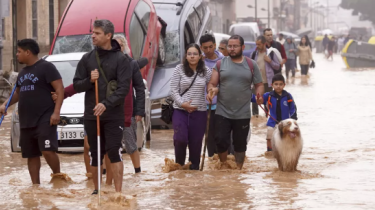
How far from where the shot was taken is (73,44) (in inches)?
618

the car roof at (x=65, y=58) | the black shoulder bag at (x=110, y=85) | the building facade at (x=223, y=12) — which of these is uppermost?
the building facade at (x=223, y=12)

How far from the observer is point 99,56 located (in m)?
8.08

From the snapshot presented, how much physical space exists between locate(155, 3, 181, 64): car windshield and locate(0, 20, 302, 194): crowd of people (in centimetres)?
757

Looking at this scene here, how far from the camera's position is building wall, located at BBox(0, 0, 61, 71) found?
28.6 meters

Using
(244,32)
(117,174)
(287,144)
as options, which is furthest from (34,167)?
(244,32)

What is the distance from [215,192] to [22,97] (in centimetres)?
215

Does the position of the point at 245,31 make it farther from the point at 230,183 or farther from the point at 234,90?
the point at 230,183

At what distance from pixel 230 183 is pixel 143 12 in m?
8.71

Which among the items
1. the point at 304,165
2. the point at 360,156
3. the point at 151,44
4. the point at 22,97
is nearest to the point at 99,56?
the point at 22,97

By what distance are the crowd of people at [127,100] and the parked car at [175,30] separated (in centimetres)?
536

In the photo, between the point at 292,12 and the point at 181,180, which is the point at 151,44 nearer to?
the point at 181,180

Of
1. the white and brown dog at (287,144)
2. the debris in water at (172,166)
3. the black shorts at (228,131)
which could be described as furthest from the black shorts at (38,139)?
the white and brown dog at (287,144)

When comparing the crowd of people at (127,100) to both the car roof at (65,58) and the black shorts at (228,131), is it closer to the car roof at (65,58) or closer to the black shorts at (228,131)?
the black shorts at (228,131)

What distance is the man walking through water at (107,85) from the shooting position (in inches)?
314
